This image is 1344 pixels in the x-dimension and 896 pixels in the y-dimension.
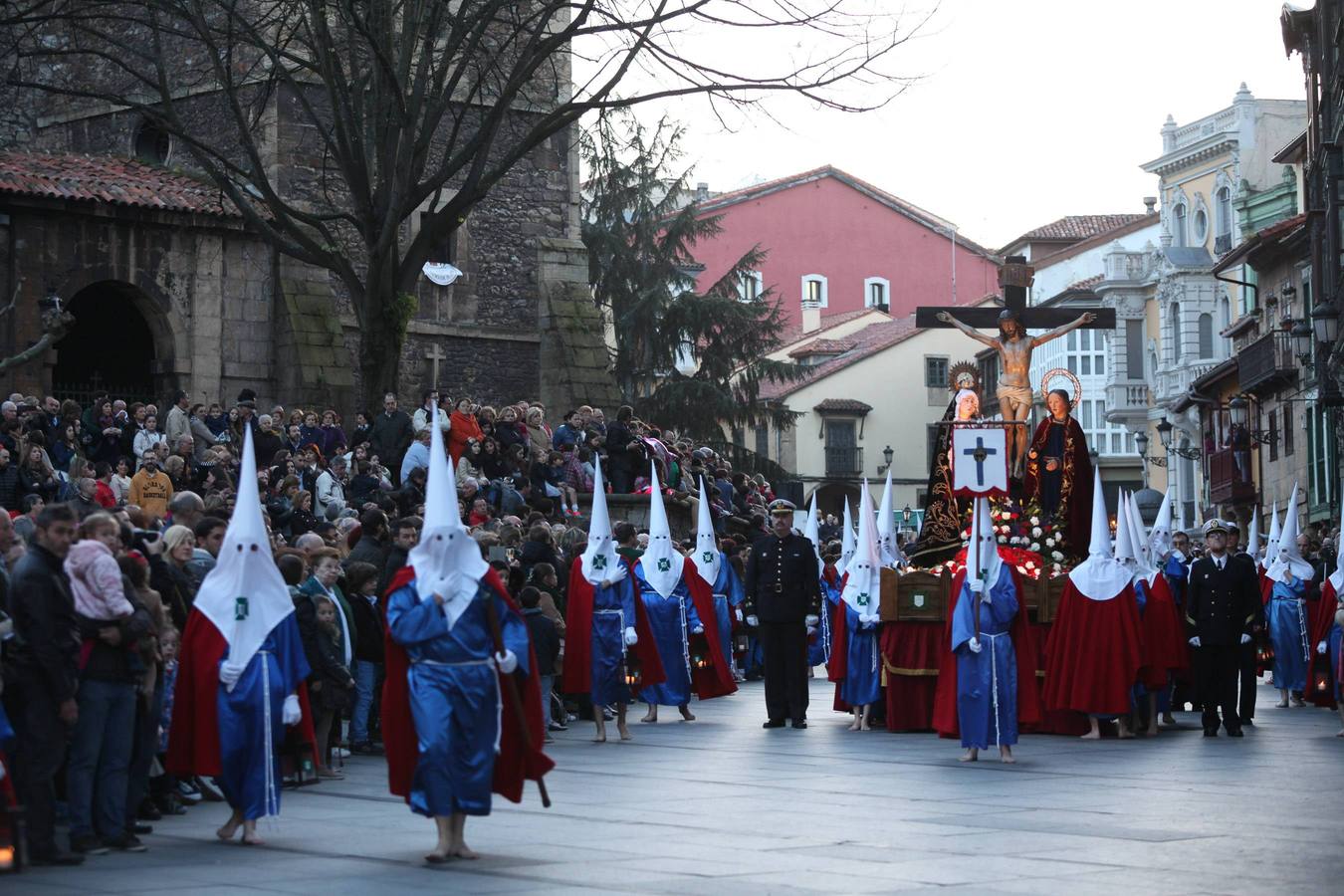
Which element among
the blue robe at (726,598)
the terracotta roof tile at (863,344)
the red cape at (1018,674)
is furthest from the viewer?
the terracotta roof tile at (863,344)

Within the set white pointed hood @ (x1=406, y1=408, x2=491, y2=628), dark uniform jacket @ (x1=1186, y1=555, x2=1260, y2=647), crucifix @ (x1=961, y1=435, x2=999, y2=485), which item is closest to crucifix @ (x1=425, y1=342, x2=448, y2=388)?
crucifix @ (x1=961, y1=435, x2=999, y2=485)

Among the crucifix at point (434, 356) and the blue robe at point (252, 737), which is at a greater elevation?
the crucifix at point (434, 356)

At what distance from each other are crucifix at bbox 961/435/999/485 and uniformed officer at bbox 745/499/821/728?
1.86 metres

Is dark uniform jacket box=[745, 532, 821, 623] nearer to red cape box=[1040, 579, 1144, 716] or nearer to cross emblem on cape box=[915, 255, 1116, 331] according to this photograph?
red cape box=[1040, 579, 1144, 716]

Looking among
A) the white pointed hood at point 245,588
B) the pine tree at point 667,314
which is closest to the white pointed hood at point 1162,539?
the white pointed hood at point 245,588

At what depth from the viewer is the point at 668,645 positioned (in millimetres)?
19703

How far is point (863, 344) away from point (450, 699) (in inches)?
2787

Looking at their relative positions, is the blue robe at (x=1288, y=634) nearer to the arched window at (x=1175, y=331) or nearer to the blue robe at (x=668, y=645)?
the blue robe at (x=668, y=645)

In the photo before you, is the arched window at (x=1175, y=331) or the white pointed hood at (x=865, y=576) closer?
the white pointed hood at (x=865, y=576)

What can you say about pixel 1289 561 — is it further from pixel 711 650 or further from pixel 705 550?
pixel 711 650

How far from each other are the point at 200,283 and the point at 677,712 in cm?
1460

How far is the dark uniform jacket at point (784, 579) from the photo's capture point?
63.5 feet

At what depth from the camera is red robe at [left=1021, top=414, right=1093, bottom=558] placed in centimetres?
2088

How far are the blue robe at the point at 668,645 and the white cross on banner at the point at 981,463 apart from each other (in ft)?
9.94
